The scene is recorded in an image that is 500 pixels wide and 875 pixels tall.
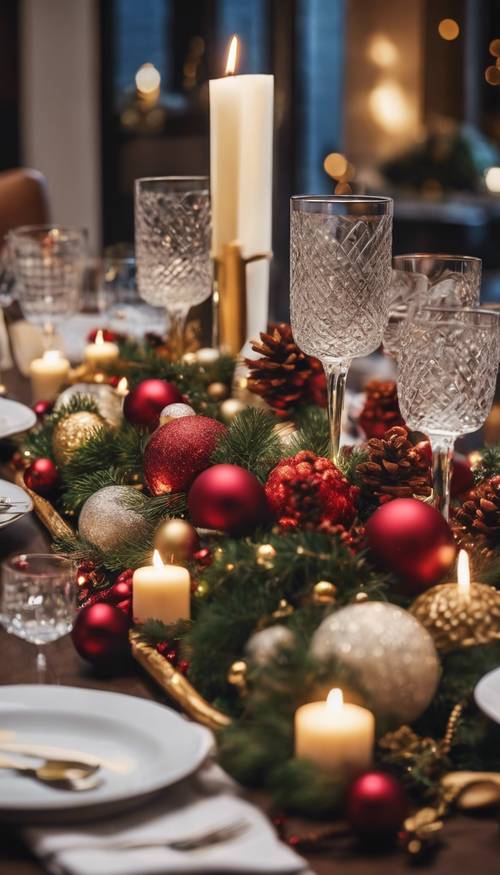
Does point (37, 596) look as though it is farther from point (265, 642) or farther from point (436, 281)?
point (436, 281)

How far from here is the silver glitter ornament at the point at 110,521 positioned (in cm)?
89

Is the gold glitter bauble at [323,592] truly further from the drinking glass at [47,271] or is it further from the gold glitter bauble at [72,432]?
the drinking glass at [47,271]

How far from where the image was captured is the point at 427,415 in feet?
2.64

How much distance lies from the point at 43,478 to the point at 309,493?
0.40 m

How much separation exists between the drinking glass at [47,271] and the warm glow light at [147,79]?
3.64 metres

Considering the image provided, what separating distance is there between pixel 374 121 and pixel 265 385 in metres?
6.78

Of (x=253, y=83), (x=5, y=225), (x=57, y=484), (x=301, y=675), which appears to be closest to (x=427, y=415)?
(x=301, y=675)

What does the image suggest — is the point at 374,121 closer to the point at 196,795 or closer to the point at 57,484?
the point at 57,484

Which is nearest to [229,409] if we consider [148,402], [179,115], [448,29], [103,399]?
[148,402]

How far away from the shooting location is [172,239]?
126cm

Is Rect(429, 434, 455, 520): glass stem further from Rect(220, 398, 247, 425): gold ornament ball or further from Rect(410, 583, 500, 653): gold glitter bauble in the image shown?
Rect(220, 398, 247, 425): gold ornament ball

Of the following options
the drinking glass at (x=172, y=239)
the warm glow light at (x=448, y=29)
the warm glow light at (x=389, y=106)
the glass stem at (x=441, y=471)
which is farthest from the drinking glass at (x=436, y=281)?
the warm glow light at (x=389, y=106)

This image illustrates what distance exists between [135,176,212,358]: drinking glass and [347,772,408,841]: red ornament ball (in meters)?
0.81

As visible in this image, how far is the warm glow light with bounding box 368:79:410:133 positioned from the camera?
293 inches
